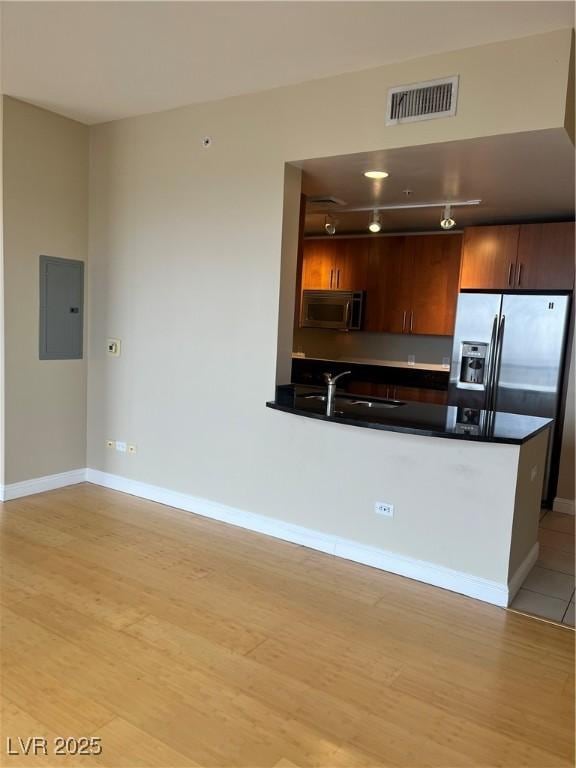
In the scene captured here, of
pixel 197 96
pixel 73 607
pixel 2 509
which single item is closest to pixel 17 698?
pixel 73 607

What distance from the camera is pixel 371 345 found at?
6680 millimetres

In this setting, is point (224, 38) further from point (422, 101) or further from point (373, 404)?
point (373, 404)

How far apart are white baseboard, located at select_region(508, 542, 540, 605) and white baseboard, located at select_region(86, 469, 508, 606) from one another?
0.07 meters

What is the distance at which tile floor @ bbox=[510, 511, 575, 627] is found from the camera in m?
2.91

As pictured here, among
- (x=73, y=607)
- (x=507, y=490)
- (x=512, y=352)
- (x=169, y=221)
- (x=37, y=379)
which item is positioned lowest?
(x=73, y=607)

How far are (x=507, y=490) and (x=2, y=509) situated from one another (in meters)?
3.28

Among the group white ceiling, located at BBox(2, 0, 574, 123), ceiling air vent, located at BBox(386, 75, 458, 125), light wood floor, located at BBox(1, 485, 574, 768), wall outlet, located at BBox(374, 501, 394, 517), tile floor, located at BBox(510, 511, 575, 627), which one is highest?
white ceiling, located at BBox(2, 0, 574, 123)

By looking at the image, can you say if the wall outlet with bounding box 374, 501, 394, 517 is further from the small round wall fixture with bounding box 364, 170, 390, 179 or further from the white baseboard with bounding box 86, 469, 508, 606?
the small round wall fixture with bounding box 364, 170, 390, 179

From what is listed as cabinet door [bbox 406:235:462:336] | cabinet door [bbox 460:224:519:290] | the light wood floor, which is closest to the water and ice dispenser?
cabinet door [bbox 460:224:519:290]

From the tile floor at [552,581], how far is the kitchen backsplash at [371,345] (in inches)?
96.1

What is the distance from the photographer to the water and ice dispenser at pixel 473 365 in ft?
15.6

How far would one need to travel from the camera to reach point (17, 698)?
6.69 feet

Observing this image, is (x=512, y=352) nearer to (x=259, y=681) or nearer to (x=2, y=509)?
(x=259, y=681)

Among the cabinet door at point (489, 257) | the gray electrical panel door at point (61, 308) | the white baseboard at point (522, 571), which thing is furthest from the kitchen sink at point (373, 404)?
the gray electrical panel door at point (61, 308)
